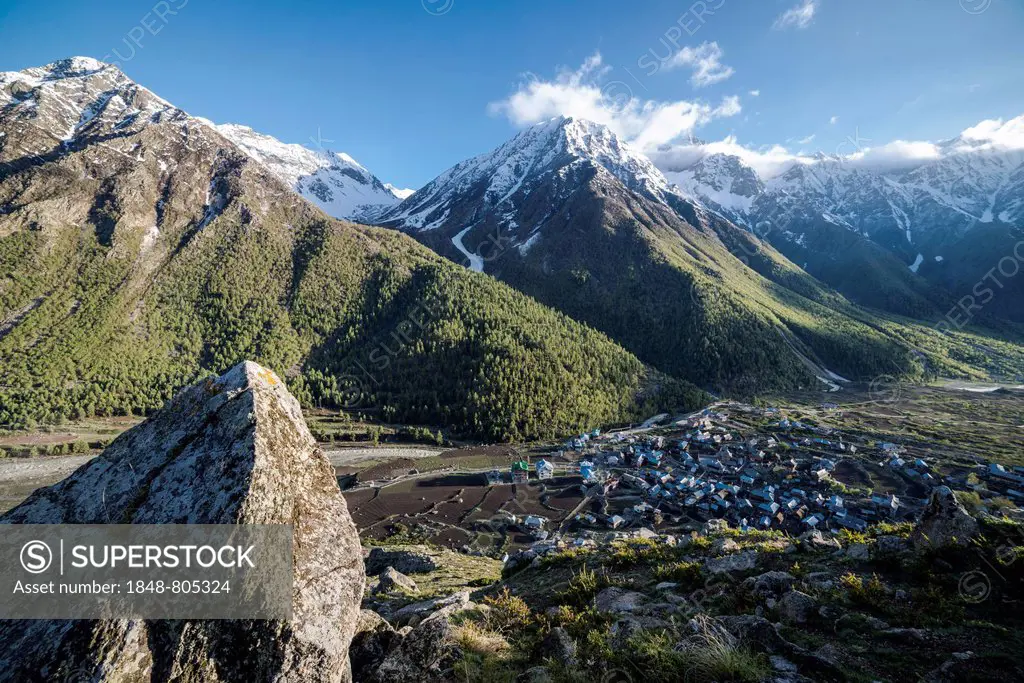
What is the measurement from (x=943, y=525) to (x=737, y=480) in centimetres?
6344

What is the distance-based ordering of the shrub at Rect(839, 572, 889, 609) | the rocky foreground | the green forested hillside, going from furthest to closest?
the green forested hillside → the shrub at Rect(839, 572, 889, 609) → the rocky foreground

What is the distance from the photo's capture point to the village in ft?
171

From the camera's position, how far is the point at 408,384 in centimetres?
11669

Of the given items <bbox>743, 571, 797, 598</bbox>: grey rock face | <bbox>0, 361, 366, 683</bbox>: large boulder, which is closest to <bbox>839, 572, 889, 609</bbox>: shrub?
<bbox>743, 571, 797, 598</bbox>: grey rock face

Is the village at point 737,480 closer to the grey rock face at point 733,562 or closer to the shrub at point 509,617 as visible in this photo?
the grey rock face at point 733,562

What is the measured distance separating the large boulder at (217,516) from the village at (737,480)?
4070 cm

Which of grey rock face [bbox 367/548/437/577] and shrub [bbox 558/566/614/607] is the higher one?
shrub [bbox 558/566/614/607]

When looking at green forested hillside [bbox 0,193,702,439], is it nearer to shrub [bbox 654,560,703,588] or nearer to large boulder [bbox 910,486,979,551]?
shrub [bbox 654,560,703,588]

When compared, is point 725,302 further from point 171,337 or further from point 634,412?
point 171,337

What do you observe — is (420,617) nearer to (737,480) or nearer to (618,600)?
(618,600)

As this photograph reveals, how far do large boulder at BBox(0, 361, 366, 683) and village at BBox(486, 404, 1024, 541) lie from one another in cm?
4070

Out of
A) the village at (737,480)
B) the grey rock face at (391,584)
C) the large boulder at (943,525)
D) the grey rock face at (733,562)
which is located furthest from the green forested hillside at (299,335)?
the large boulder at (943,525)

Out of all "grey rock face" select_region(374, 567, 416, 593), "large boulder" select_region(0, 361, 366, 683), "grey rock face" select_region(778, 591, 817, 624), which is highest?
"large boulder" select_region(0, 361, 366, 683)

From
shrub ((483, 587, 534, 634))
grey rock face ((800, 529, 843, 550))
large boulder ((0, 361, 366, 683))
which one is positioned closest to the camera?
large boulder ((0, 361, 366, 683))
